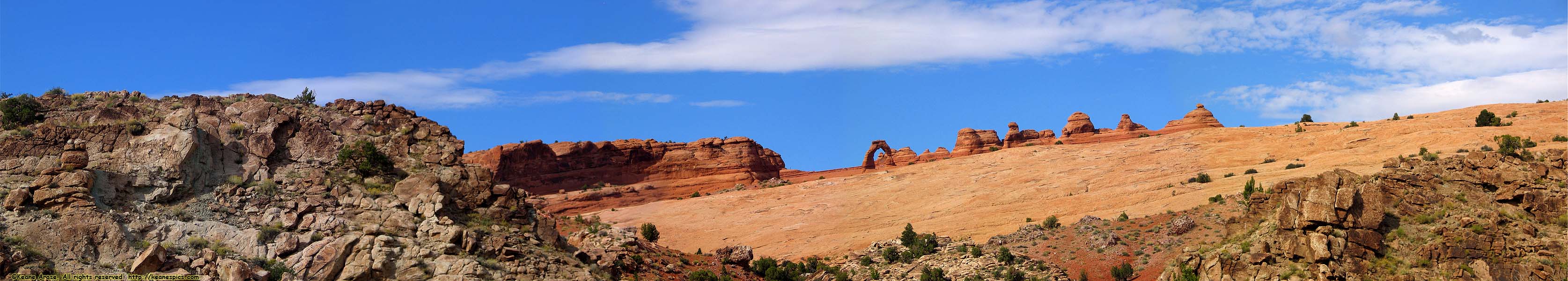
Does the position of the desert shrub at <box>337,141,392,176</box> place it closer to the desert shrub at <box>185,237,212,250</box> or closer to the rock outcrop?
Answer: the desert shrub at <box>185,237,212,250</box>

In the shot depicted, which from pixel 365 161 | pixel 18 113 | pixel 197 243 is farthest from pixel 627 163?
pixel 197 243

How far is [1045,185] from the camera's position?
228ft

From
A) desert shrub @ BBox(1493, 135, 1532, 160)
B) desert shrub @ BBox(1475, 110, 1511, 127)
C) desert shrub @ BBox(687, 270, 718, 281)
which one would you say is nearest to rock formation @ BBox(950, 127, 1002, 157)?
desert shrub @ BBox(1475, 110, 1511, 127)

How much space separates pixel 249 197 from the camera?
3016 cm

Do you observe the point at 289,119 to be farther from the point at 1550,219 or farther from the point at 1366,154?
the point at 1366,154

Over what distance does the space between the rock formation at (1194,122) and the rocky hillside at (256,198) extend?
2733 inches

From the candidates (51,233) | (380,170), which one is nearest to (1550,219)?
(380,170)

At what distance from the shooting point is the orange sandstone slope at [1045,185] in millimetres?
58531

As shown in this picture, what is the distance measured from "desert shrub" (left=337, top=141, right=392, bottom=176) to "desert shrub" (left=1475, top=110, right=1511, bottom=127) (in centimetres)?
5717

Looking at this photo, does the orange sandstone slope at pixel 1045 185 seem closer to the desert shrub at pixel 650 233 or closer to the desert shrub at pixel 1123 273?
the desert shrub at pixel 650 233

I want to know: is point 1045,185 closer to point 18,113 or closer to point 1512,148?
point 1512,148

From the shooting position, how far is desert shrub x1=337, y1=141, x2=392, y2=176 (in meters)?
32.2

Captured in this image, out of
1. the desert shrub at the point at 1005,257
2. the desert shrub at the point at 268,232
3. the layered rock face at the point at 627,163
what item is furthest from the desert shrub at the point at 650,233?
the desert shrub at the point at 268,232

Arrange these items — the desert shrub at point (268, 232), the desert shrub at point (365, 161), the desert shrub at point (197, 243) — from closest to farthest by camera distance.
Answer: the desert shrub at point (197, 243), the desert shrub at point (268, 232), the desert shrub at point (365, 161)
